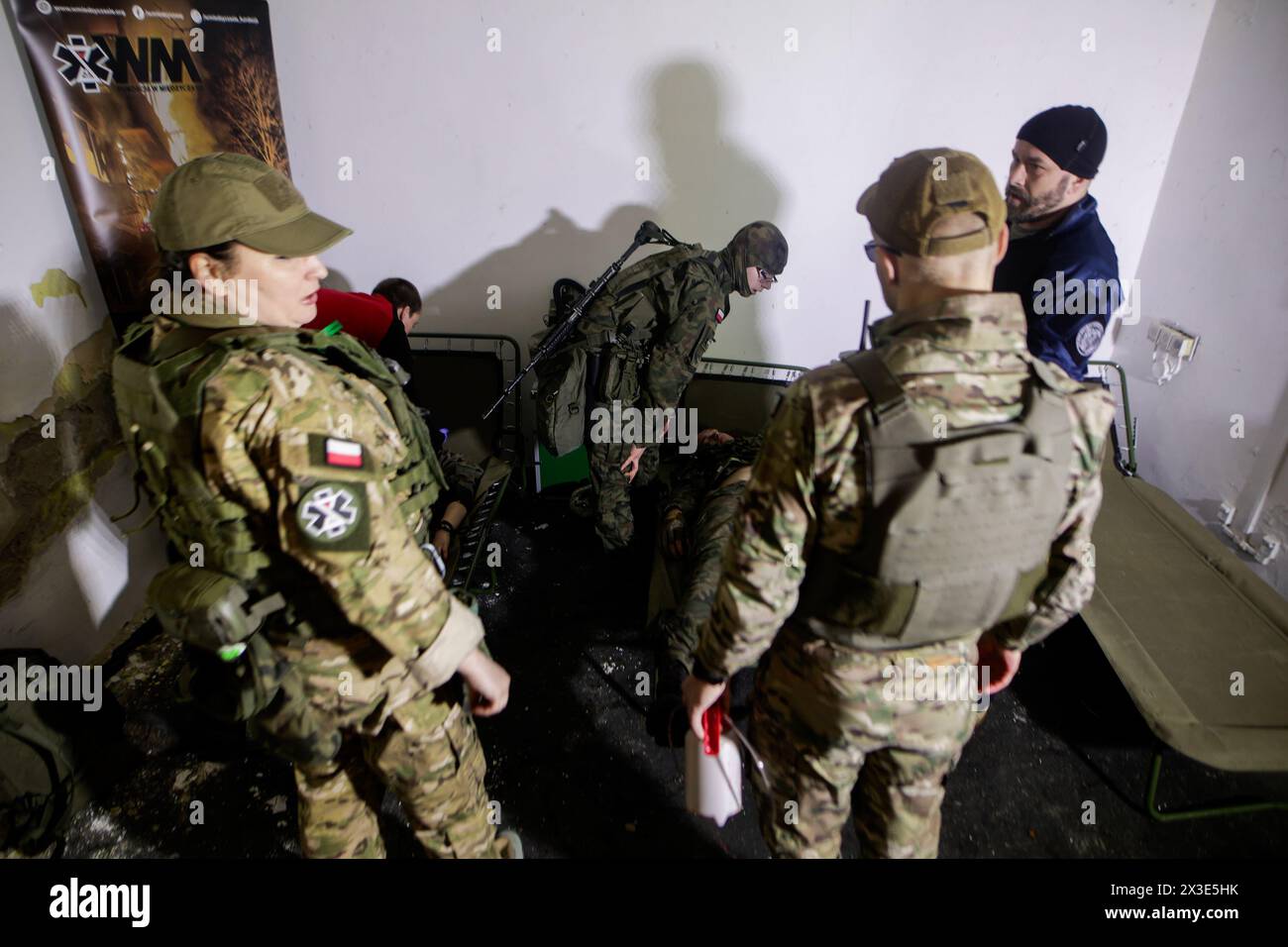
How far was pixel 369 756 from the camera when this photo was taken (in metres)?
1.68

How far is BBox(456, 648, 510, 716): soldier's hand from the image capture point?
5.00 feet

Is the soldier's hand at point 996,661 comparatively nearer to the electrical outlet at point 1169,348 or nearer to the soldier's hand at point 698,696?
the soldier's hand at point 698,696

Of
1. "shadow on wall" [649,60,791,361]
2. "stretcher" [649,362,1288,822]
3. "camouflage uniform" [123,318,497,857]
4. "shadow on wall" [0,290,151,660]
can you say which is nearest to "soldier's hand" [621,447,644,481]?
"stretcher" [649,362,1288,822]

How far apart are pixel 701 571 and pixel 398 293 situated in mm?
1785

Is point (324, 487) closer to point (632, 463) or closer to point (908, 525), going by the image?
point (908, 525)

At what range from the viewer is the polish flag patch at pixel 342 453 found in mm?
1284

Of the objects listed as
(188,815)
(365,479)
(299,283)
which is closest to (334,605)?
(365,479)

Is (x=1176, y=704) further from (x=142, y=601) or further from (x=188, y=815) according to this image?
(x=142, y=601)

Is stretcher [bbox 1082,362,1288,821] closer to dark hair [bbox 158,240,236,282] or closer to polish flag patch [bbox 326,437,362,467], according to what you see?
polish flag patch [bbox 326,437,362,467]

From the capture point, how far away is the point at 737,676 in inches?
111

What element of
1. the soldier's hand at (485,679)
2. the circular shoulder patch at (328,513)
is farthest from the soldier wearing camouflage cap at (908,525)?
the circular shoulder patch at (328,513)

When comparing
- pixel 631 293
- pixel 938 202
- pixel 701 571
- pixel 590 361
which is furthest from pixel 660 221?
pixel 938 202

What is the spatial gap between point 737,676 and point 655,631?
0.61 meters

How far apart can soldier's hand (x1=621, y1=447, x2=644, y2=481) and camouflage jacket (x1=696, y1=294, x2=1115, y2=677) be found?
1.86 metres
